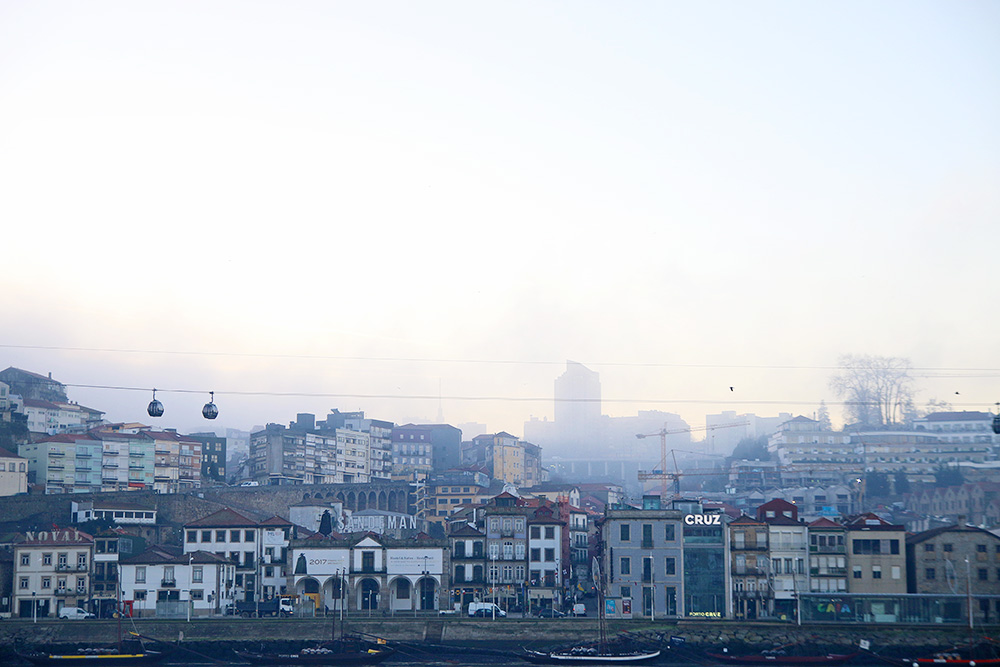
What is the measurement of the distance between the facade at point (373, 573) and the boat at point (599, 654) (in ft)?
50.7

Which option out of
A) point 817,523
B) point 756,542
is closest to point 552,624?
point 756,542

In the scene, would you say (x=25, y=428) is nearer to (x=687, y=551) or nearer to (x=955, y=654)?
(x=687, y=551)

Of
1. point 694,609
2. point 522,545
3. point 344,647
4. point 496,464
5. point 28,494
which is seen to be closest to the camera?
point 344,647

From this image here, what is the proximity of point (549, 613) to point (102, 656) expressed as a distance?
34.5 m

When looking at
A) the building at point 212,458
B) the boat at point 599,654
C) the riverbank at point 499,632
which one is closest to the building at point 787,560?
the riverbank at point 499,632

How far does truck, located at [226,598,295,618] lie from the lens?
307 ft

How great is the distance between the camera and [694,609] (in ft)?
301

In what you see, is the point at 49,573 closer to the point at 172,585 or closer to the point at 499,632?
the point at 172,585

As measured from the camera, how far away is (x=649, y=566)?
93062 mm

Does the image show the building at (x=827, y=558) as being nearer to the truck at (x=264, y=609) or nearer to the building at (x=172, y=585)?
the truck at (x=264, y=609)

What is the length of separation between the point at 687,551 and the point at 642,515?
461 cm

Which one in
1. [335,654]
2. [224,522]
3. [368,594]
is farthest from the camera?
[224,522]

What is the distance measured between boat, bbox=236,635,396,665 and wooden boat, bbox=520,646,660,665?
10501 millimetres

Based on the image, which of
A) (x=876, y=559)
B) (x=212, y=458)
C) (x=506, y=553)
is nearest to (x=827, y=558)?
(x=876, y=559)
